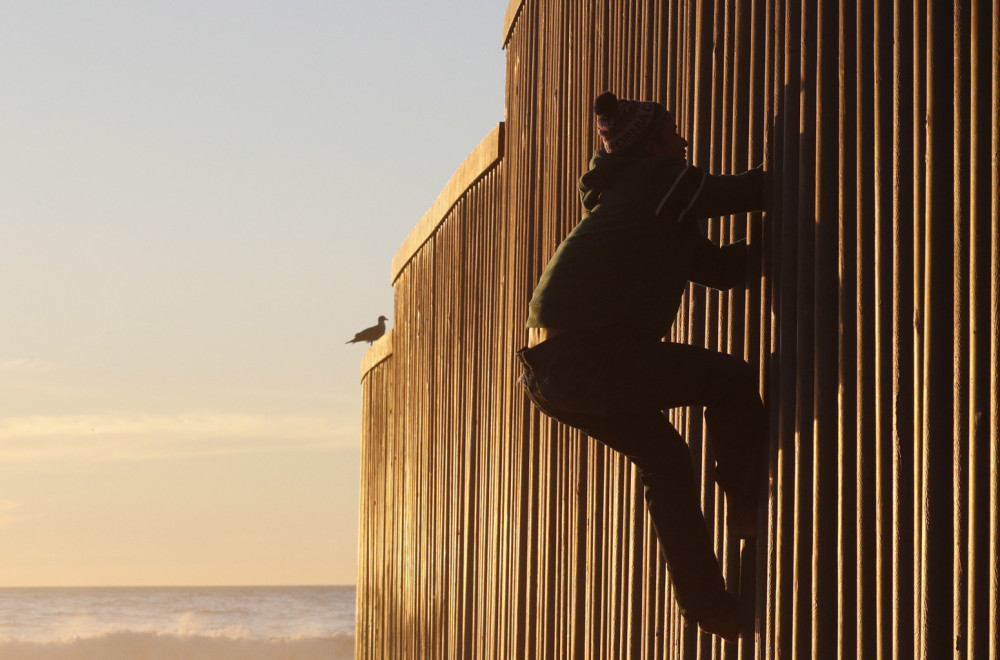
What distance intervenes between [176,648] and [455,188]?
1508 inches

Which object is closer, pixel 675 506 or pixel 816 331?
pixel 816 331

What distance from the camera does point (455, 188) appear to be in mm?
9234

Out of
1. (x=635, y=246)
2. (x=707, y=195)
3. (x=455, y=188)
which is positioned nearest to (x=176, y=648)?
(x=455, y=188)

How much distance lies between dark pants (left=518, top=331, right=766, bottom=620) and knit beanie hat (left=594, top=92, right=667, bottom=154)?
2.12 feet

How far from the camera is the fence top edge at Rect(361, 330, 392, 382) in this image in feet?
38.9

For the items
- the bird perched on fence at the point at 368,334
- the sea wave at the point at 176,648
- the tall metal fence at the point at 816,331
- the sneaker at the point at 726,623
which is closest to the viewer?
the tall metal fence at the point at 816,331

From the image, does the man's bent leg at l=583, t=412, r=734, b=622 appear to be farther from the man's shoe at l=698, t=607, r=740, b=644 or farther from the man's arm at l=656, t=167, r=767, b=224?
the man's arm at l=656, t=167, r=767, b=224

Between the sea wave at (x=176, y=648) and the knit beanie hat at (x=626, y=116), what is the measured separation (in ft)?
126

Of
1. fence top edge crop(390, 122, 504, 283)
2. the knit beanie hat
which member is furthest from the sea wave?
the knit beanie hat

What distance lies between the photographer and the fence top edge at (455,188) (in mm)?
8211

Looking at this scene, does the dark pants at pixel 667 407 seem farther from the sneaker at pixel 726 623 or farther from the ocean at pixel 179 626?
the ocean at pixel 179 626

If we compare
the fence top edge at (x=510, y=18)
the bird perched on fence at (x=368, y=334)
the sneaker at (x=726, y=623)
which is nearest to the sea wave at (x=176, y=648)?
the bird perched on fence at (x=368, y=334)

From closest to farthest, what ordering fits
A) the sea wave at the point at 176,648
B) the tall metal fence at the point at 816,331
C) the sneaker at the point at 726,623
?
the tall metal fence at the point at 816,331, the sneaker at the point at 726,623, the sea wave at the point at 176,648

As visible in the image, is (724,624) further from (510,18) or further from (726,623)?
(510,18)
